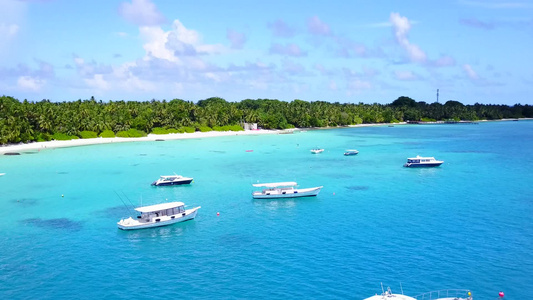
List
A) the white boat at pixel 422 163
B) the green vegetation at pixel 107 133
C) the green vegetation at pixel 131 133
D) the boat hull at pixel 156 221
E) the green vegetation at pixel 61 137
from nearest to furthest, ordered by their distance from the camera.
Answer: the boat hull at pixel 156 221 < the white boat at pixel 422 163 < the green vegetation at pixel 61 137 < the green vegetation at pixel 107 133 < the green vegetation at pixel 131 133

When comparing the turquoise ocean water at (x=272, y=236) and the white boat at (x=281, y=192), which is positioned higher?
the white boat at (x=281, y=192)

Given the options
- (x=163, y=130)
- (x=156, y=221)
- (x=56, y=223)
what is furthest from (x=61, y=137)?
(x=156, y=221)

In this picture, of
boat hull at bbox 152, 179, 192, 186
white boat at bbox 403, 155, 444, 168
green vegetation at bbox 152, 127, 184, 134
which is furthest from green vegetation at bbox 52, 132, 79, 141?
white boat at bbox 403, 155, 444, 168

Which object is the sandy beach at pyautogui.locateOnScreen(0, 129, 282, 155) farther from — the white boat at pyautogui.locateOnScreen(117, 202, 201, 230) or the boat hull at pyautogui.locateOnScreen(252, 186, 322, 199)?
the boat hull at pyautogui.locateOnScreen(252, 186, 322, 199)

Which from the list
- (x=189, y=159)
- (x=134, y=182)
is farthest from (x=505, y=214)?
(x=189, y=159)

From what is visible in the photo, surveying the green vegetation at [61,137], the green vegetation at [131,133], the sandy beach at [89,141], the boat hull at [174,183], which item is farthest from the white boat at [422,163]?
the green vegetation at [61,137]

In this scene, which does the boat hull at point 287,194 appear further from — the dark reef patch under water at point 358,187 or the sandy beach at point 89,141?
the sandy beach at point 89,141
